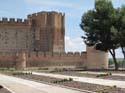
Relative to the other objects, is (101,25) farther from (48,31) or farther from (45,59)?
(48,31)

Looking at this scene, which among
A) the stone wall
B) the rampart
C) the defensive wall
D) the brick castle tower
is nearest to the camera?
the defensive wall

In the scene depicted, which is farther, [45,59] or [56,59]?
[56,59]

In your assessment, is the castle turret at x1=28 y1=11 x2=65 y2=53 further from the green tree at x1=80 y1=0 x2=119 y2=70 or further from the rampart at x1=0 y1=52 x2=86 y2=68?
the green tree at x1=80 y1=0 x2=119 y2=70

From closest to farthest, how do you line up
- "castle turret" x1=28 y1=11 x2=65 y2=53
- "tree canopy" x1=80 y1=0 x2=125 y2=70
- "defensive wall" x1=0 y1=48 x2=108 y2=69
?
"tree canopy" x1=80 y1=0 x2=125 y2=70 < "defensive wall" x1=0 y1=48 x2=108 y2=69 < "castle turret" x1=28 y1=11 x2=65 y2=53

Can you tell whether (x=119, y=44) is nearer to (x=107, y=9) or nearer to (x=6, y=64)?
(x=107, y=9)

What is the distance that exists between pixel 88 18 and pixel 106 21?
2.24 m

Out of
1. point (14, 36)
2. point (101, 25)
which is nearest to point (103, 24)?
point (101, 25)

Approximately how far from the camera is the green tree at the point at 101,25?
43.9 metres

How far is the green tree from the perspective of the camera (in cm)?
4391

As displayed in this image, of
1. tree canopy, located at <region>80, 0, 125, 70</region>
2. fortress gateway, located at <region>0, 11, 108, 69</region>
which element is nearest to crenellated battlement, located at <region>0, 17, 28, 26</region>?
fortress gateway, located at <region>0, 11, 108, 69</region>

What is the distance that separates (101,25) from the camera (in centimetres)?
4441

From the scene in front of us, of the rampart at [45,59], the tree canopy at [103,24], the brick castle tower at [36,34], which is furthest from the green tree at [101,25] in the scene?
the brick castle tower at [36,34]

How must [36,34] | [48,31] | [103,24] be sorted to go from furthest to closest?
[36,34] < [48,31] < [103,24]

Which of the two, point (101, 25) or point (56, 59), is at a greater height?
point (101, 25)
